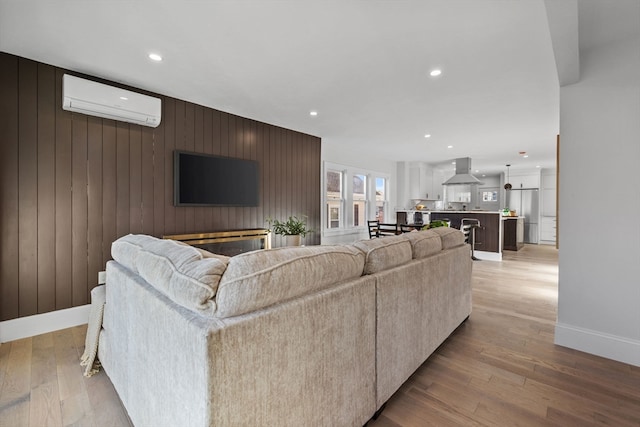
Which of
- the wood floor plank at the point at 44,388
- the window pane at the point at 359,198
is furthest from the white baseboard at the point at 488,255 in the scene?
the wood floor plank at the point at 44,388

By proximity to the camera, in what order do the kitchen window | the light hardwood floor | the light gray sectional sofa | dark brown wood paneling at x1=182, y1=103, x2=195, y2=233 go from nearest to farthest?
the light gray sectional sofa
the light hardwood floor
dark brown wood paneling at x1=182, y1=103, x2=195, y2=233
the kitchen window

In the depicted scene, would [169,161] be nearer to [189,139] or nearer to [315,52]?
[189,139]

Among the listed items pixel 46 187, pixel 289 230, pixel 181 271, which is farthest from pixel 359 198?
pixel 181 271

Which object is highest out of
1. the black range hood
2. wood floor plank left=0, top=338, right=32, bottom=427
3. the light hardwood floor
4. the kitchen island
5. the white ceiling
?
the white ceiling

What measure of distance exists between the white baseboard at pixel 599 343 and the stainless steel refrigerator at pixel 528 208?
8.08m

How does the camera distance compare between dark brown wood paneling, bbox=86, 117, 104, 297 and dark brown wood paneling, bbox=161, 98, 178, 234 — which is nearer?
dark brown wood paneling, bbox=86, 117, 104, 297

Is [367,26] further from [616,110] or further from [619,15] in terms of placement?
[616,110]

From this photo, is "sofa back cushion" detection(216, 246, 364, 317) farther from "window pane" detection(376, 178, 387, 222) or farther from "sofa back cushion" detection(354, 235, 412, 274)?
"window pane" detection(376, 178, 387, 222)

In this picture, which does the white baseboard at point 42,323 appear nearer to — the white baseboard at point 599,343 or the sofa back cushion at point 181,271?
the sofa back cushion at point 181,271

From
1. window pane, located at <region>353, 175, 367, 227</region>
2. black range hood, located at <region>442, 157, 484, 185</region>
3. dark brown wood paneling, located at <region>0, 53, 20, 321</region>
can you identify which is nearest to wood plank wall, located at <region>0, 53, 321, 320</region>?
dark brown wood paneling, located at <region>0, 53, 20, 321</region>

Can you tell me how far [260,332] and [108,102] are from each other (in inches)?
117

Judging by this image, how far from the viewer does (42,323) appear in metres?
2.61

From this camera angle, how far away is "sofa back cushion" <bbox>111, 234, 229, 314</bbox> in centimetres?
93

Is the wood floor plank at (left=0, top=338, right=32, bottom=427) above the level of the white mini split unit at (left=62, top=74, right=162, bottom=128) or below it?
below
